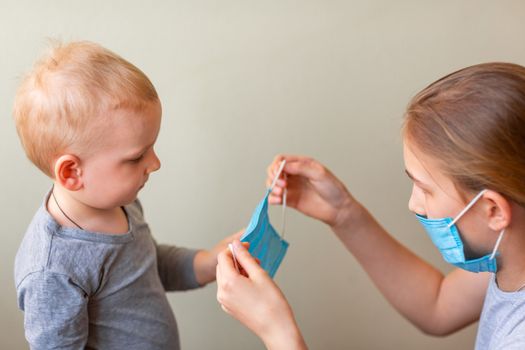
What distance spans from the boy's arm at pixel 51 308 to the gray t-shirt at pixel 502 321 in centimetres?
65

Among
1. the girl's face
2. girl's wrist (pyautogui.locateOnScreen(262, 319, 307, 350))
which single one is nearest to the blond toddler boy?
girl's wrist (pyautogui.locateOnScreen(262, 319, 307, 350))

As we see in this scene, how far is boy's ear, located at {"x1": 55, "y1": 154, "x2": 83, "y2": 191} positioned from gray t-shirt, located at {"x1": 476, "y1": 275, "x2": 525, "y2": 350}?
2.27ft

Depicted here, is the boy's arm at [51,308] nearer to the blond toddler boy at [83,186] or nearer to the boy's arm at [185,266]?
the blond toddler boy at [83,186]

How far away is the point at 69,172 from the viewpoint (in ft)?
3.00

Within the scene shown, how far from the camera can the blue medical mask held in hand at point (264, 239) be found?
996mm

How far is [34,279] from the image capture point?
0.89m

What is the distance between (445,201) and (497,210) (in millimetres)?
73

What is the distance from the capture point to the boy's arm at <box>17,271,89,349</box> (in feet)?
2.93

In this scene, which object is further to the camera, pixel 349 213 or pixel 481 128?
pixel 349 213

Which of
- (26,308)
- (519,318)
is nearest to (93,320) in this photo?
(26,308)

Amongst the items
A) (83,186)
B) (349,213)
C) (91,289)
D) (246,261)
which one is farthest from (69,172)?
(349,213)

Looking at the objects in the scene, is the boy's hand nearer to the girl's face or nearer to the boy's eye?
the boy's eye

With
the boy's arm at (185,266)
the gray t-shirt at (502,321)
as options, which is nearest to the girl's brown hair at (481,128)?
the gray t-shirt at (502,321)

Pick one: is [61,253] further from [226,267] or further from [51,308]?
[226,267]
